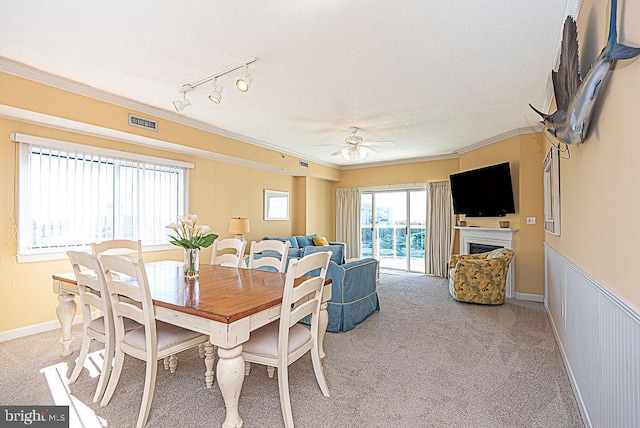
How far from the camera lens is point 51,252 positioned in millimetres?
3512

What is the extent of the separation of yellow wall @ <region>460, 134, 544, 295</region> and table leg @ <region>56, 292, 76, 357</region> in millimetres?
5776

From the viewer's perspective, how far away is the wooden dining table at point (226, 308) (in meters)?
1.62

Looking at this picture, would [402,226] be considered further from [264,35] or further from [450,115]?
[264,35]

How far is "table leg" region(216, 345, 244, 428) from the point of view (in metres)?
1.64

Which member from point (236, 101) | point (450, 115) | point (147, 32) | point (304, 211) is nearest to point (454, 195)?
point (450, 115)

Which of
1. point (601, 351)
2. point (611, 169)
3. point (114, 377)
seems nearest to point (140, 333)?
point (114, 377)

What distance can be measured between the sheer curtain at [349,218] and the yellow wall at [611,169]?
5.94 metres

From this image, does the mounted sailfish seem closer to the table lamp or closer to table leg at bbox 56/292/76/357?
table leg at bbox 56/292/76/357

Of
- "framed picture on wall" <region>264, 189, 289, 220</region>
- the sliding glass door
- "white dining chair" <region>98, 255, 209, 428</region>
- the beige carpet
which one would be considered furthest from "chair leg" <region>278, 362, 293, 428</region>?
the sliding glass door

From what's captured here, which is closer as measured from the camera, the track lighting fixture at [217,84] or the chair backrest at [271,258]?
the track lighting fixture at [217,84]

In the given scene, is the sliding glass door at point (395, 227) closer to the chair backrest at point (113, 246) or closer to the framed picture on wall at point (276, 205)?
the framed picture on wall at point (276, 205)

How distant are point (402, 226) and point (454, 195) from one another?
1.73 metres

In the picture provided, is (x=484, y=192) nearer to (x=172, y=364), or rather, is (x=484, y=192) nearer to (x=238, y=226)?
(x=238, y=226)

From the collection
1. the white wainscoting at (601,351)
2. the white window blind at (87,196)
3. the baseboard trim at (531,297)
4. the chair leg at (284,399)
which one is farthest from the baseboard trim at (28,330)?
the baseboard trim at (531,297)
